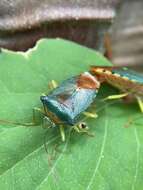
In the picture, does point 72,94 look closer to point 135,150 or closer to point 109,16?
point 135,150

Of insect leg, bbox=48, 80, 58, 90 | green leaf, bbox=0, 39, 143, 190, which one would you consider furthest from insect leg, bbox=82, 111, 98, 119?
insect leg, bbox=48, 80, 58, 90

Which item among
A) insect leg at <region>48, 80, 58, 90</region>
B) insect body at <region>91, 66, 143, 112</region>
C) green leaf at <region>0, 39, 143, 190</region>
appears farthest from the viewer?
insect body at <region>91, 66, 143, 112</region>

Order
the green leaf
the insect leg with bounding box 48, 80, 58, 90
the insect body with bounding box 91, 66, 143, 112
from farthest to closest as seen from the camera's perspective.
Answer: the insect body with bounding box 91, 66, 143, 112 → the insect leg with bounding box 48, 80, 58, 90 → the green leaf

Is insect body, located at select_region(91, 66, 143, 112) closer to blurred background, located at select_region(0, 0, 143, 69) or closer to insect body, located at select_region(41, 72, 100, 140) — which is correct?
insect body, located at select_region(41, 72, 100, 140)

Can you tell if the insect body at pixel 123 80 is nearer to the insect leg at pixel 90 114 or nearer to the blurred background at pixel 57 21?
the insect leg at pixel 90 114

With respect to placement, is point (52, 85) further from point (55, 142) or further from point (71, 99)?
point (55, 142)

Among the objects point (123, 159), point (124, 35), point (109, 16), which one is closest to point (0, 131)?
point (123, 159)

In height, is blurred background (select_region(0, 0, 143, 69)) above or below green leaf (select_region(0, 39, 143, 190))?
above

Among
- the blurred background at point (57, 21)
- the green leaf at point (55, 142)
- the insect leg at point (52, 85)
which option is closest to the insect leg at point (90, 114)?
the green leaf at point (55, 142)
